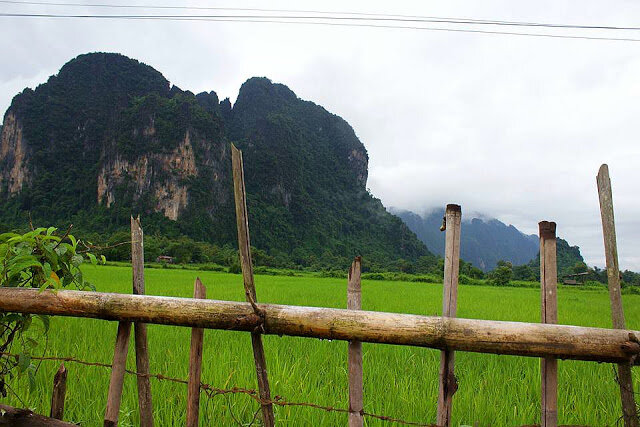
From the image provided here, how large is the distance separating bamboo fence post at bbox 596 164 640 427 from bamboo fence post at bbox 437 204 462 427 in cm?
47

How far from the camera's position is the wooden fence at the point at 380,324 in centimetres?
114

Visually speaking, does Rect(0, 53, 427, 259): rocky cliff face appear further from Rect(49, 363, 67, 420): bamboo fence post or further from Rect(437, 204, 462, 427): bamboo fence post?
Rect(437, 204, 462, 427): bamboo fence post

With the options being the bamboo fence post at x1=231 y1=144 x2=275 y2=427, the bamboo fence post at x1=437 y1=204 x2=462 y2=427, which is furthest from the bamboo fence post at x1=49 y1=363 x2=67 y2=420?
the bamboo fence post at x1=437 y1=204 x2=462 y2=427

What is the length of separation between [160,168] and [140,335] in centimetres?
5683

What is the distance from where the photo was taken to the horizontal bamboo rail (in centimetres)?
114

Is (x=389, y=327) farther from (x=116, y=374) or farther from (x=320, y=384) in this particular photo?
(x=320, y=384)

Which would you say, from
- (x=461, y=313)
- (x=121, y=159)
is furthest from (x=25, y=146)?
(x=461, y=313)

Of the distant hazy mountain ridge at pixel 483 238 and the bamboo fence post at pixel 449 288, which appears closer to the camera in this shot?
the bamboo fence post at pixel 449 288

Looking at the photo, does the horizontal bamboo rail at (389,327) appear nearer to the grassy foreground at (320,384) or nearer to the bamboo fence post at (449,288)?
the bamboo fence post at (449,288)

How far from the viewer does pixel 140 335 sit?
5.03ft

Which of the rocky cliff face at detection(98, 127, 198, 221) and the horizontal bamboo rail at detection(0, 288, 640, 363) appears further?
the rocky cliff face at detection(98, 127, 198, 221)

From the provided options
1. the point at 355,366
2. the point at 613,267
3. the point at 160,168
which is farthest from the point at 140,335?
the point at 160,168

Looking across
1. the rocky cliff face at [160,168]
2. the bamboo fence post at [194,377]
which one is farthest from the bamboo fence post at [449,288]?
the rocky cliff face at [160,168]

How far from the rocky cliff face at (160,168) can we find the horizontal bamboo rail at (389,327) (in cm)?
4990
